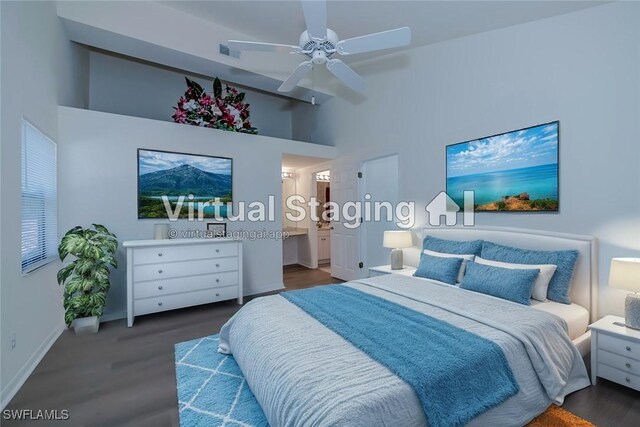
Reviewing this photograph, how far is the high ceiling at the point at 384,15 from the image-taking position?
2721 mm

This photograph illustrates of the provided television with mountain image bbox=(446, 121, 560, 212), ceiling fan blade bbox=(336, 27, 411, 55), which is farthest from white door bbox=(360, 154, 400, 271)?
ceiling fan blade bbox=(336, 27, 411, 55)

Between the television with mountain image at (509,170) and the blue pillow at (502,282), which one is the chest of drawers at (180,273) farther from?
the television with mountain image at (509,170)

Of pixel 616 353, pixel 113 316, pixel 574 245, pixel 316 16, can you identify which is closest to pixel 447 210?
pixel 574 245

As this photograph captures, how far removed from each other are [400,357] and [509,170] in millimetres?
2450

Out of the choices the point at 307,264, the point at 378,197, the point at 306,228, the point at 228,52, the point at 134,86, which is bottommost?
the point at 307,264

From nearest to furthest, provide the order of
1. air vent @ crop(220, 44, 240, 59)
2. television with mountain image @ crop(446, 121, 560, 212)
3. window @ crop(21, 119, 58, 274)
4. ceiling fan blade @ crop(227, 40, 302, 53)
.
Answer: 1. window @ crop(21, 119, 58, 274)
2. ceiling fan blade @ crop(227, 40, 302, 53)
3. television with mountain image @ crop(446, 121, 560, 212)
4. air vent @ crop(220, 44, 240, 59)

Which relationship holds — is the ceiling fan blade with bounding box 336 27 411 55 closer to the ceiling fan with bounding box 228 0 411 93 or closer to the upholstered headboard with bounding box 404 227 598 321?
the ceiling fan with bounding box 228 0 411 93

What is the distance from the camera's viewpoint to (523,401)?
5.37 feet

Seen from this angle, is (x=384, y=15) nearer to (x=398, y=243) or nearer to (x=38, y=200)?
(x=398, y=243)

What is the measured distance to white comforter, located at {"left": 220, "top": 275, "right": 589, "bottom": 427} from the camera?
4.02 ft

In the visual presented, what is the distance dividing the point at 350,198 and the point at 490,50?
9.03ft

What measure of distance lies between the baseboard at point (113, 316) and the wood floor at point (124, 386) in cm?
29

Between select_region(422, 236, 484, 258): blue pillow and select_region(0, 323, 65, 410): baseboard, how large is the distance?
151 inches

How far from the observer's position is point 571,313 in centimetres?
226
